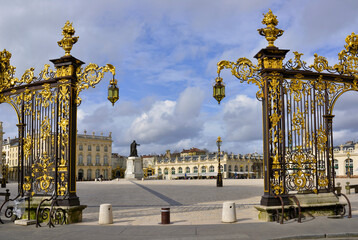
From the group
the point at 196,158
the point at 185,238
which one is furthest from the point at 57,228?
the point at 196,158

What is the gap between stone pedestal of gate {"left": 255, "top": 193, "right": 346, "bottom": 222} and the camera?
462 inches

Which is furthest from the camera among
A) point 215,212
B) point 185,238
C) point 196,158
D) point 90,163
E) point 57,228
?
point 196,158

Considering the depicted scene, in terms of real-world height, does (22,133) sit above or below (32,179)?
above

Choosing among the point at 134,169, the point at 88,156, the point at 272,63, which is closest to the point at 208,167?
the point at 88,156

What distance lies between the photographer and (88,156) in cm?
10156

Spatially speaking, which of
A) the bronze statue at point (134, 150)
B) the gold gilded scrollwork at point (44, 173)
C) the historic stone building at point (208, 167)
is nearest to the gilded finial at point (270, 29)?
the gold gilded scrollwork at point (44, 173)

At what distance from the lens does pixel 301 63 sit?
41.7 feet

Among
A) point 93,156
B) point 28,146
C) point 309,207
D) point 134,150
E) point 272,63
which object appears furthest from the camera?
point 93,156

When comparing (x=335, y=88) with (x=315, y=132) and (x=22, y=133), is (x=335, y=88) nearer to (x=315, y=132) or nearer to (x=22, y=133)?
(x=315, y=132)

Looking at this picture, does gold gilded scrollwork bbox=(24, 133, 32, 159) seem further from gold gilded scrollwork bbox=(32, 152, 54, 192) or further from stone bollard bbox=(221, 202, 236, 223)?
stone bollard bbox=(221, 202, 236, 223)

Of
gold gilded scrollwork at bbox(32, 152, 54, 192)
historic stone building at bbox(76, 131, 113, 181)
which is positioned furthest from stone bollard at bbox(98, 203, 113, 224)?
historic stone building at bbox(76, 131, 113, 181)

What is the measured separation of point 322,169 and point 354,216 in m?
1.81

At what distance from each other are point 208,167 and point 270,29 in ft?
308

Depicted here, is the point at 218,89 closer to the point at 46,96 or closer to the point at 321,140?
the point at 321,140
